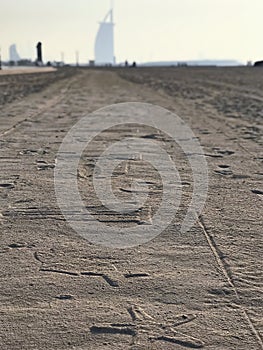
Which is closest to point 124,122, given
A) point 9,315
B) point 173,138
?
point 173,138

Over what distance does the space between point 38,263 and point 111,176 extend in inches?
99.0

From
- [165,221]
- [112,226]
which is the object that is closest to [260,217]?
[165,221]

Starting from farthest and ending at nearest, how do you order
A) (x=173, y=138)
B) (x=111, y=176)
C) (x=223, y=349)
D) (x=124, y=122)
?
(x=124, y=122), (x=173, y=138), (x=111, y=176), (x=223, y=349)

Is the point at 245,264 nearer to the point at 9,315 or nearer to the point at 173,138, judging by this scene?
the point at 9,315

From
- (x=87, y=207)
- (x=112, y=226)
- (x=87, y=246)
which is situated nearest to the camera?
(x=87, y=246)

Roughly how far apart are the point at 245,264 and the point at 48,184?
2.63 meters

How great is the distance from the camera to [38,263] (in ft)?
11.4

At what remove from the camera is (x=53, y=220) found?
434cm

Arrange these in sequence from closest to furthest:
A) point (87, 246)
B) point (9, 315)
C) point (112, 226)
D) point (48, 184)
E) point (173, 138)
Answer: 1. point (9, 315)
2. point (87, 246)
3. point (112, 226)
4. point (48, 184)
5. point (173, 138)

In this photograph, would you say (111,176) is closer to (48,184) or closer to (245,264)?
(48,184)

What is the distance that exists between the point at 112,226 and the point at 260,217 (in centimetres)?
129

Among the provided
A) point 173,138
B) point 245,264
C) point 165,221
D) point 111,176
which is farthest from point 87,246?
point 173,138

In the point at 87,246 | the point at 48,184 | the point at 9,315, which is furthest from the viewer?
the point at 48,184

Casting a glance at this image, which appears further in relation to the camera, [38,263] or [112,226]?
[112,226]
